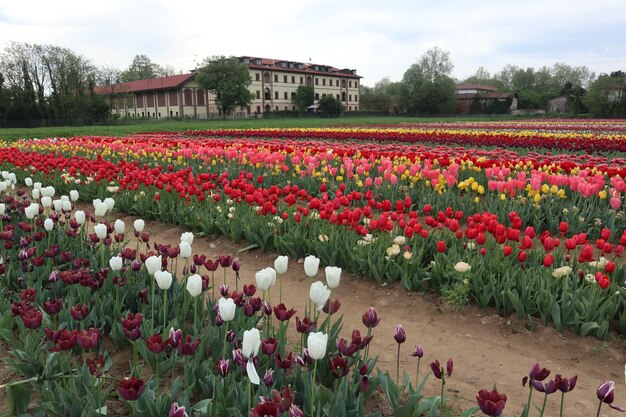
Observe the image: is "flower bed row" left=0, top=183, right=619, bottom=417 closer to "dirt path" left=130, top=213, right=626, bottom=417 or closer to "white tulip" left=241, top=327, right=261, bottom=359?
"white tulip" left=241, top=327, right=261, bottom=359

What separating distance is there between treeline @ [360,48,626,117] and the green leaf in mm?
66718

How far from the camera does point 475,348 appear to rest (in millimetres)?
3598

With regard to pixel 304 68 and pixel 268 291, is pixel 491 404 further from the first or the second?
pixel 304 68

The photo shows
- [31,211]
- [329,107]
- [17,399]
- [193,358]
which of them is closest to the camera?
[17,399]

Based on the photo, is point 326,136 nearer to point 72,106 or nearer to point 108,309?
point 108,309

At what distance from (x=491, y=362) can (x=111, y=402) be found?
241 cm

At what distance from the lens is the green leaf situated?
2.66 m

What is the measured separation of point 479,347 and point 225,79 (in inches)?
2545

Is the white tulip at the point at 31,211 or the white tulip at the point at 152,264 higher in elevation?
the white tulip at the point at 31,211

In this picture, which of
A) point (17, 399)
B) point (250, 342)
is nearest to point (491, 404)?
point (250, 342)


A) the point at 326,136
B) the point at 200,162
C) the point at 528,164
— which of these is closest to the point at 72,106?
the point at 326,136

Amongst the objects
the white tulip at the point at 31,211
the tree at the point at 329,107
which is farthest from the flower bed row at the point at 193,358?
the tree at the point at 329,107

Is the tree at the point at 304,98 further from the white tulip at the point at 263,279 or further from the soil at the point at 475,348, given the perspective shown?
the white tulip at the point at 263,279

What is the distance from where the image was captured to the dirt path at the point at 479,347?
10.0ft
